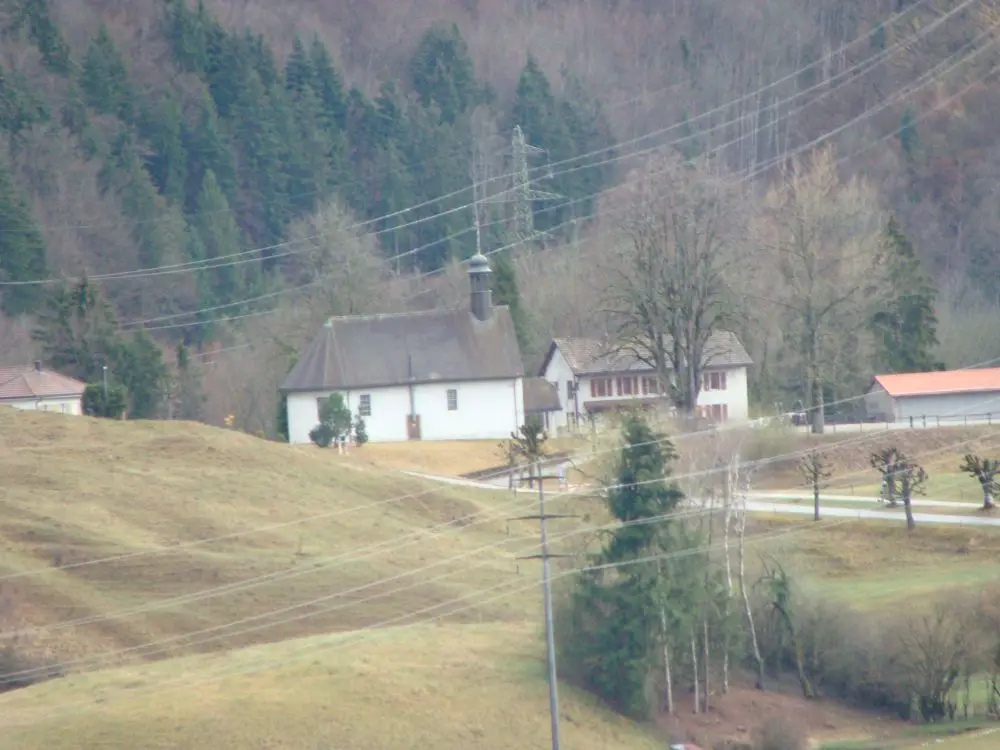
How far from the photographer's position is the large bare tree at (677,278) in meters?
62.4

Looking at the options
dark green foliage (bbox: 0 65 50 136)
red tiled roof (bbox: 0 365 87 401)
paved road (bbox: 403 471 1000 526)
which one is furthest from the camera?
dark green foliage (bbox: 0 65 50 136)

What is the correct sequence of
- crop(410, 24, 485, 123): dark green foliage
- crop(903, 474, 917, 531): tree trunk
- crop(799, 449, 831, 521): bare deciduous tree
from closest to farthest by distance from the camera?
crop(903, 474, 917, 531): tree trunk
crop(799, 449, 831, 521): bare deciduous tree
crop(410, 24, 485, 123): dark green foliage

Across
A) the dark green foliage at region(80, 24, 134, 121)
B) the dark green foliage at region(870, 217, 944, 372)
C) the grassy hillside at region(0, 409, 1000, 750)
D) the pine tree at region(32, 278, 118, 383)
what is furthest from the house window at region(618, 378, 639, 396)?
the dark green foliage at region(80, 24, 134, 121)

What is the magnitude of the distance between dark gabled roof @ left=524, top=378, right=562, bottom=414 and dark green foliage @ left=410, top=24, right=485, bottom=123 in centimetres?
5857

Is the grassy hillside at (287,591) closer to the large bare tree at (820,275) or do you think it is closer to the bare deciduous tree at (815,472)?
the bare deciduous tree at (815,472)

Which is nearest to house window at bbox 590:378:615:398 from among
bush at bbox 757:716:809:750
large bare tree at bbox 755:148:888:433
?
large bare tree at bbox 755:148:888:433

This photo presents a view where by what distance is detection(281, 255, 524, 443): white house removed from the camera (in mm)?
68875

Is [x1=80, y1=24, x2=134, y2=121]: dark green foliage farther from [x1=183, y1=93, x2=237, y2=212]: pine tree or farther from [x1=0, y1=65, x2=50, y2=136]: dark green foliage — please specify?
[x1=0, y1=65, x2=50, y2=136]: dark green foliage

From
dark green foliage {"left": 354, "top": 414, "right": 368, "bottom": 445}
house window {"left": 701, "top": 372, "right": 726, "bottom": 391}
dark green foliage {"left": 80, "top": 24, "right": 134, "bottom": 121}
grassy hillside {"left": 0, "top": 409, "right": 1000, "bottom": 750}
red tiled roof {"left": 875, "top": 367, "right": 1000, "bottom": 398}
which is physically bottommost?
grassy hillside {"left": 0, "top": 409, "right": 1000, "bottom": 750}

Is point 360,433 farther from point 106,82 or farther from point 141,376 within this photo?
point 106,82

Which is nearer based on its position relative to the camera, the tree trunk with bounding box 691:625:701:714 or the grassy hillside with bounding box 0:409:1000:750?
the grassy hillside with bounding box 0:409:1000:750

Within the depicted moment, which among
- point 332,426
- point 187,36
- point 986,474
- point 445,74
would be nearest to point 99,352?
point 332,426

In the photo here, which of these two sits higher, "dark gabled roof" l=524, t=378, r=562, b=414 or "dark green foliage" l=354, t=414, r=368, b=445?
"dark gabled roof" l=524, t=378, r=562, b=414

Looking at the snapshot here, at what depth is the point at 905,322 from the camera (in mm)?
72000
